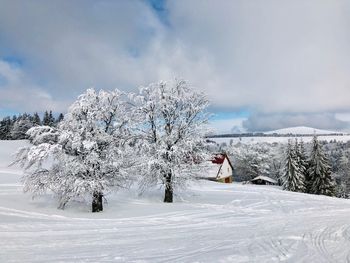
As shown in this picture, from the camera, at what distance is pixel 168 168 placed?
26672 mm

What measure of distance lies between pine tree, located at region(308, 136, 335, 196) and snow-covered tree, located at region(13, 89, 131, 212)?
3925 cm

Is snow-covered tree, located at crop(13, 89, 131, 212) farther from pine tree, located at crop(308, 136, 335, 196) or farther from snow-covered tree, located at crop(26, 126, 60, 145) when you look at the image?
pine tree, located at crop(308, 136, 335, 196)

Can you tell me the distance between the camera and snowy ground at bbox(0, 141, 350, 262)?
1088cm

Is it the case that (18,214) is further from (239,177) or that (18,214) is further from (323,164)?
(239,177)

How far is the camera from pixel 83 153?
76.5 ft

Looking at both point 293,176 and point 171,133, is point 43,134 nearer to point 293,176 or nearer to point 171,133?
point 171,133

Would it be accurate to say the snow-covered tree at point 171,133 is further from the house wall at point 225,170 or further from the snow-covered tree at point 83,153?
the house wall at point 225,170

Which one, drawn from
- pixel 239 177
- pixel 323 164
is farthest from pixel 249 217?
pixel 239 177

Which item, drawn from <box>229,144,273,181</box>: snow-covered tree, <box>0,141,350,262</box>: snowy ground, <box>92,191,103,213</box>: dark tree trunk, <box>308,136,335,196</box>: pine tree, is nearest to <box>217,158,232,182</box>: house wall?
<box>229,144,273,181</box>: snow-covered tree

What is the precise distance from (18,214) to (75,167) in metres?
4.27

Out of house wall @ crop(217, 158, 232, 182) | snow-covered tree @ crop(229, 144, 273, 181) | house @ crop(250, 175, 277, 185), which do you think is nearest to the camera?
house wall @ crop(217, 158, 232, 182)

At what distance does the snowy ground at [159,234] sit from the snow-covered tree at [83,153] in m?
1.69

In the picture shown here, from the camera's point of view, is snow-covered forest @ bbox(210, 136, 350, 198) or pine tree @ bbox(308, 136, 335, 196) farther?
snow-covered forest @ bbox(210, 136, 350, 198)

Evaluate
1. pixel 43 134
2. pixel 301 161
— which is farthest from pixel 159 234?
pixel 301 161
